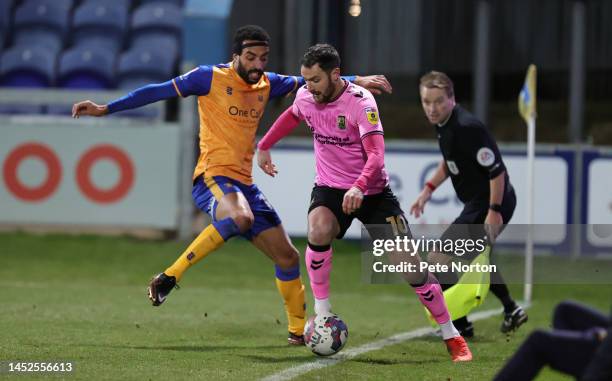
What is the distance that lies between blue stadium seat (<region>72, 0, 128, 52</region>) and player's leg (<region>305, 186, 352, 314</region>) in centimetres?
1380

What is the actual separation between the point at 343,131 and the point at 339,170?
29 centimetres

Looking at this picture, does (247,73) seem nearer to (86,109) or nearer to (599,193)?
(86,109)

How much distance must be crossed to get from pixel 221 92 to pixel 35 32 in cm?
1354

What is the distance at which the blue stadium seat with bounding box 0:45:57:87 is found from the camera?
20141mm

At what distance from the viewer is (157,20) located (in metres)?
21.1

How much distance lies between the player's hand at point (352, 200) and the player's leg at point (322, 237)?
461 mm

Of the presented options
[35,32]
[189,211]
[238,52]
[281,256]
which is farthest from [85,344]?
[35,32]

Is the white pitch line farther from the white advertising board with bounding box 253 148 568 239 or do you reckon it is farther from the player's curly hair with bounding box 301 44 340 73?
the white advertising board with bounding box 253 148 568 239

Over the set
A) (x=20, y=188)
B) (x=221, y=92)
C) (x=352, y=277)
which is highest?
(x=221, y=92)

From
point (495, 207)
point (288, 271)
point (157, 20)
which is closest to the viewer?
point (288, 271)

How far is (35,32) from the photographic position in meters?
21.2

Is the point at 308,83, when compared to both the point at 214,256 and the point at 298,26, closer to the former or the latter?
the point at 214,256

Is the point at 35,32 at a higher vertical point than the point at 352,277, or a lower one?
higher

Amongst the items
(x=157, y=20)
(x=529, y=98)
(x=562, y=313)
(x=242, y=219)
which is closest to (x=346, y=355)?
(x=242, y=219)
